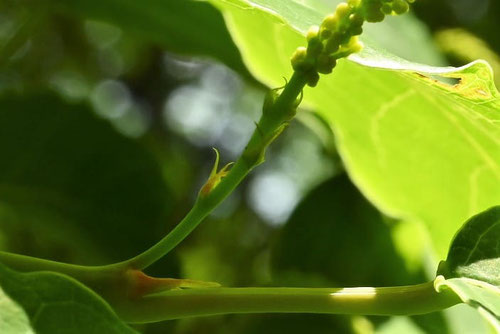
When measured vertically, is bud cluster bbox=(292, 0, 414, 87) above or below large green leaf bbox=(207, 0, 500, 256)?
above

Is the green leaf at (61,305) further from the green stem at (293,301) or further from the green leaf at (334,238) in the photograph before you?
the green leaf at (334,238)

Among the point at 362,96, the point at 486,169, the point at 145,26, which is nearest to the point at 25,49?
the point at 145,26

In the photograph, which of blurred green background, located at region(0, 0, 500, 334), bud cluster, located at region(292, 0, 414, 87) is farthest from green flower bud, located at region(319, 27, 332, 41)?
blurred green background, located at region(0, 0, 500, 334)

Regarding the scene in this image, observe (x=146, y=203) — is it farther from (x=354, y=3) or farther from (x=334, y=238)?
(x=354, y=3)

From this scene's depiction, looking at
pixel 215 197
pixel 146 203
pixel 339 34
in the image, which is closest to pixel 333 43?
pixel 339 34

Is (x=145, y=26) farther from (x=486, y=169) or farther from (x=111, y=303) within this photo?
(x=111, y=303)

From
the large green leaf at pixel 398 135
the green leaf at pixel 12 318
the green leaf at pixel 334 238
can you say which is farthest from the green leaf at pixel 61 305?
the green leaf at pixel 334 238

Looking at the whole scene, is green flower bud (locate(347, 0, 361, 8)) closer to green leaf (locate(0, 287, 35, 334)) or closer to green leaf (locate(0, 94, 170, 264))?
green leaf (locate(0, 287, 35, 334))
